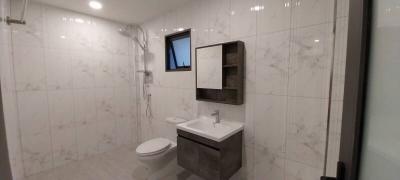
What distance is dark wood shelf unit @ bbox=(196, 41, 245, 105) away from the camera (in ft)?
5.85

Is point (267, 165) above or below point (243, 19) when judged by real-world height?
below

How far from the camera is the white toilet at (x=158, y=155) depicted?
82.8 inches

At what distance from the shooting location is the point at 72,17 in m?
2.50

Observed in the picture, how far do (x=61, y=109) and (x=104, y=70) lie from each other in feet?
2.78

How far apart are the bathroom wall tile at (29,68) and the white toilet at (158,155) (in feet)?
5.35

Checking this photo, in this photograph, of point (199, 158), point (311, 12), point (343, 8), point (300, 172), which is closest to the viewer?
point (343, 8)

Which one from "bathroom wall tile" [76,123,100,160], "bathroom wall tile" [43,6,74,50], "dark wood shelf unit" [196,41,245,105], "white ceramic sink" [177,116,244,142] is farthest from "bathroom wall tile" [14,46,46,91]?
"dark wood shelf unit" [196,41,245,105]

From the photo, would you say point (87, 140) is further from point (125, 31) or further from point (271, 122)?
point (271, 122)

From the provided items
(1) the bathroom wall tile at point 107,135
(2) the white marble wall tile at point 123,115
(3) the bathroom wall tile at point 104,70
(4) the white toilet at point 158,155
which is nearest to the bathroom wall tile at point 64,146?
(1) the bathroom wall tile at point 107,135

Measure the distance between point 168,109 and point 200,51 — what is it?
1.17 metres

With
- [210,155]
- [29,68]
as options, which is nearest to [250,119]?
[210,155]

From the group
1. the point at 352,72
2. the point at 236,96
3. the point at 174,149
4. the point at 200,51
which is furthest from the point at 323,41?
the point at 174,149

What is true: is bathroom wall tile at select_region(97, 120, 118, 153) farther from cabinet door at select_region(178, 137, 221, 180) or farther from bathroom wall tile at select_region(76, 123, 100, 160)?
cabinet door at select_region(178, 137, 221, 180)

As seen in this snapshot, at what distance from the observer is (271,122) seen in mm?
1688
